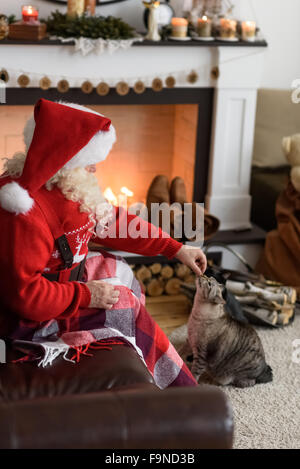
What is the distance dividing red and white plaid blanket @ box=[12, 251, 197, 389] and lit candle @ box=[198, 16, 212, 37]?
150cm

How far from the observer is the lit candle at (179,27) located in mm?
2982

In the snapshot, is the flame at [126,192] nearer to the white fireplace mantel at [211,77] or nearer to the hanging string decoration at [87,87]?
the white fireplace mantel at [211,77]

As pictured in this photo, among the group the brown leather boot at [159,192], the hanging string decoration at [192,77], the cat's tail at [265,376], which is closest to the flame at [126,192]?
the brown leather boot at [159,192]

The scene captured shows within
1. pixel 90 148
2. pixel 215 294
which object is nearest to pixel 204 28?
pixel 215 294

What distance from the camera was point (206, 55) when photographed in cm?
311

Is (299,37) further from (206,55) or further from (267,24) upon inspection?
(206,55)

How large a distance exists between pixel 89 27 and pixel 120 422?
2212mm

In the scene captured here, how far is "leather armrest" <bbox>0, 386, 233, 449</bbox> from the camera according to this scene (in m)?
1.00

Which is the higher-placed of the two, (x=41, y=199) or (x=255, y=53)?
(x=255, y=53)

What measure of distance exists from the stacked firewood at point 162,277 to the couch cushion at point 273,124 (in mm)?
871

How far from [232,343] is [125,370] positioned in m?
0.79

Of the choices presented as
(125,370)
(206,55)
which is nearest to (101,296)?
(125,370)

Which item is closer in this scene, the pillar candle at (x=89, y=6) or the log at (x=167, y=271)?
the pillar candle at (x=89, y=6)

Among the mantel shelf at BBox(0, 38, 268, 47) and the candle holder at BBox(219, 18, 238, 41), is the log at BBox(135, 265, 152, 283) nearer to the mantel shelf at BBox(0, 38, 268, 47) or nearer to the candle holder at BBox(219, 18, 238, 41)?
the mantel shelf at BBox(0, 38, 268, 47)
